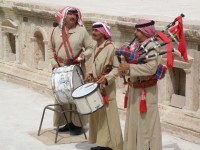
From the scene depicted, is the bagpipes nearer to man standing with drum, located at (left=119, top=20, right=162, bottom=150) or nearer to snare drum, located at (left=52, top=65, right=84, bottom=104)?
man standing with drum, located at (left=119, top=20, right=162, bottom=150)

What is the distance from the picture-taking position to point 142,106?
6883 millimetres

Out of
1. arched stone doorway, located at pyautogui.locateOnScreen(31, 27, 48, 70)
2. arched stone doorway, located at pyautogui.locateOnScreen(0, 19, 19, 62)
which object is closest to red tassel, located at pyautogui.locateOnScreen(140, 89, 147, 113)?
arched stone doorway, located at pyautogui.locateOnScreen(31, 27, 48, 70)

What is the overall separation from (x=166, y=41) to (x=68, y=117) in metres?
2.38

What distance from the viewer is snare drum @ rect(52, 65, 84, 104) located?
795 cm

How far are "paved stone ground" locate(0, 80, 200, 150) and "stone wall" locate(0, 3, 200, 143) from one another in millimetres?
179

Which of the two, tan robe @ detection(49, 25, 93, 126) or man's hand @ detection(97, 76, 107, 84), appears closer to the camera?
man's hand @ detection(97, 76, 107, 84)

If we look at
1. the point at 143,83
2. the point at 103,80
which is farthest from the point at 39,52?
the point at 143,83

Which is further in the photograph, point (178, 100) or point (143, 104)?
point (178, 100)

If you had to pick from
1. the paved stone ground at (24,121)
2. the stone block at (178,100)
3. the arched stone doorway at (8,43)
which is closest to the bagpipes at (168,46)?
the paved stone ground at (24,121)

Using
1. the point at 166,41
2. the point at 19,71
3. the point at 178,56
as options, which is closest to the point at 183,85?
the point at 178,56

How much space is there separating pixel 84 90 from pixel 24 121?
7.28 feet

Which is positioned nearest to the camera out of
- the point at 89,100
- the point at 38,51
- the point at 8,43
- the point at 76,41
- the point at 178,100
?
the point at 89,100

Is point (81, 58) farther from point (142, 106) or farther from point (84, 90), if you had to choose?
point (142, 106)

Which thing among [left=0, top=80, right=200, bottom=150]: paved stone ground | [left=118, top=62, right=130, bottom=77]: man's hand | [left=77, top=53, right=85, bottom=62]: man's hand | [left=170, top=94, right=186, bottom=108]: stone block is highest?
[left=118, top=62, right=130, bottom=77]: man's hand
